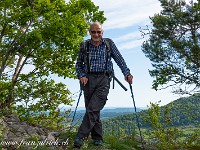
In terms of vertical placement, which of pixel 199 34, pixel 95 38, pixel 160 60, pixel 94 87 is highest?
pixel 199 34

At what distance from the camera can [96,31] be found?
6496 millimetres

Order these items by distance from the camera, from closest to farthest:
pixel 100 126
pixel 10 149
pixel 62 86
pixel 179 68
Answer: pixel 10 149 → pixel 100 126 → pixel 62 86 → pixel 179 68

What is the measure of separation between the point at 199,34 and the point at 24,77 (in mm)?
13497

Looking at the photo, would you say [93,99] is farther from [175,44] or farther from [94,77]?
[175,44]

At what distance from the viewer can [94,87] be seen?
21.8ft

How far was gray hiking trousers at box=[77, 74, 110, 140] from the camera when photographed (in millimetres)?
6566

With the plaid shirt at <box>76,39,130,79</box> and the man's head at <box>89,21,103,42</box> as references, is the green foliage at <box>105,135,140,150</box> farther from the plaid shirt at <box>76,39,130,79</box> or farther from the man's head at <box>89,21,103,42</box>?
the man's head at <box>89,21,103,42</box>

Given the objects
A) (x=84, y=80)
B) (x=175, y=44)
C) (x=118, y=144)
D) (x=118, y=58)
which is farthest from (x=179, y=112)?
(x=84, y=80)

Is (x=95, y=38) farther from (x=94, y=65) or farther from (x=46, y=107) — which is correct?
(x=46, y=107)

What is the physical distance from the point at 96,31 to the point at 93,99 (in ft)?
4.58

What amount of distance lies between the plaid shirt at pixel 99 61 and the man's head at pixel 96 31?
18 centimetres

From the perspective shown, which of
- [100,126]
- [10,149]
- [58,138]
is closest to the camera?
[10,149]

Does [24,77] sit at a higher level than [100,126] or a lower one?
higher

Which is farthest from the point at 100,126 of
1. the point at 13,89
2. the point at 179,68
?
the point at 179,68
